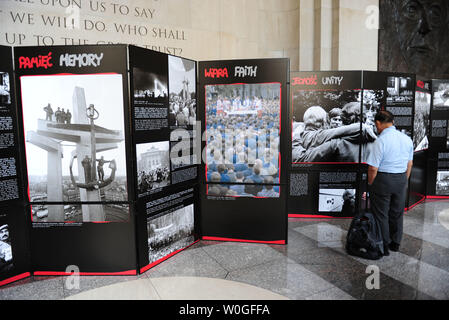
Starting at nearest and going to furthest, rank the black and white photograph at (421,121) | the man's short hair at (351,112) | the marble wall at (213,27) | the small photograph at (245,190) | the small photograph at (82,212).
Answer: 1. the small photograph at (82,212)
2. the small photograph at (245,190)
3. the marble wall at (213,27)
4. the man's short hair at (351,112)
5. the black and white photograph at (421,121)

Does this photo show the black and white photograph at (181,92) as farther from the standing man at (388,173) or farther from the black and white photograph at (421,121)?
the black and white photograph at (421,121)

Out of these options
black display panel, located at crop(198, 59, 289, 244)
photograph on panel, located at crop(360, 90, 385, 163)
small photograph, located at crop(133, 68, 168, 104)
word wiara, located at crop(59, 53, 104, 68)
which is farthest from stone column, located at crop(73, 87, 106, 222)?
photograph on panel, located at crop(360, 90, 385, 163)

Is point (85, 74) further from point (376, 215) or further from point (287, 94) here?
point (376, 215)

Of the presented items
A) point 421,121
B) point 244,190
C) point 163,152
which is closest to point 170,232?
point 163,152

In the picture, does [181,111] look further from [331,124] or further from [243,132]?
[331,124]

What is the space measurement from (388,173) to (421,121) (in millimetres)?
3085

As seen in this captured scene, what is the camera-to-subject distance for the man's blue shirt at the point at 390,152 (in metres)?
4.07

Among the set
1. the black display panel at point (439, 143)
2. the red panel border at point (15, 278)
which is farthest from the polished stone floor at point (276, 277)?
the black display panel at point (439, 143)

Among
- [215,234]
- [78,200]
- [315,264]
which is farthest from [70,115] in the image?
[315,264]

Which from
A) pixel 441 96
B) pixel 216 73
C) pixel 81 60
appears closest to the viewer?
pixel 81 60

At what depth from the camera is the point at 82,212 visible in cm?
377

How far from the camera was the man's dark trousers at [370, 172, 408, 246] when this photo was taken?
4152 millimetres

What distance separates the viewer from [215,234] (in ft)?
15.9

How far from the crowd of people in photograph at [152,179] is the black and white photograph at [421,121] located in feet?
16.0
